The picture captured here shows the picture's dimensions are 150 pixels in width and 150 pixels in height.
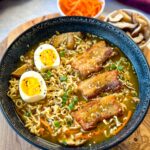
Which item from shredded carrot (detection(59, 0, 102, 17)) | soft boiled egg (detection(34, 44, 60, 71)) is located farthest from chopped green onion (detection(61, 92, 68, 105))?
shredded carrot (detection(59, 0, 102, 17))

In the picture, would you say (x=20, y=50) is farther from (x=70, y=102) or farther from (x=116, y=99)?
(x=116, y=99)

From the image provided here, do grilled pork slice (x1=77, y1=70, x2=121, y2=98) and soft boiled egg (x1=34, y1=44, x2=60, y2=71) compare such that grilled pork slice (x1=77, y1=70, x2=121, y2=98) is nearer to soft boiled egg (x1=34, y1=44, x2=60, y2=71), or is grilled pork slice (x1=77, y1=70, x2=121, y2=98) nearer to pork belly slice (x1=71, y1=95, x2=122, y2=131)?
pork belly slice (x1=71, y1=95, x2=122, y2=131)

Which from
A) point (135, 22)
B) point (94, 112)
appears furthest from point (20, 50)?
point (135, 22)

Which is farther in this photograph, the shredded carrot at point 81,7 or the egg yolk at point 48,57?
the shredded carrot at point 81,7

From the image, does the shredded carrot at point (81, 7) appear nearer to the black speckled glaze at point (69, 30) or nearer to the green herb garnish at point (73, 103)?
the black speckled glaze at point (69, 30)

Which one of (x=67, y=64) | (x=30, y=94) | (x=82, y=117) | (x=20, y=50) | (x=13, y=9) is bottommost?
(x=82, y=117)

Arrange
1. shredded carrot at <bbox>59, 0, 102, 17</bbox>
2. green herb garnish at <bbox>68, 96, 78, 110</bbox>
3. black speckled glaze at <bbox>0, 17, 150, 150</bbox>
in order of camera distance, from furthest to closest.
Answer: shredded carrot at <bbox>59, 0, 102, 17</bbox> → green herb garnish at <bbox>68, 96, 78, 110</bbox> → black speckled glaze at <bbox>0, 17, 150, 150</bbox>

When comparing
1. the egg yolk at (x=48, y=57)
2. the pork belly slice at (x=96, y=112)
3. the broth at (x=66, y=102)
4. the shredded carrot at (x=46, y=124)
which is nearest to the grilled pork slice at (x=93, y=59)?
the broth at (x=66, y=102)
